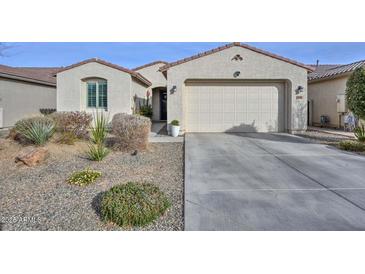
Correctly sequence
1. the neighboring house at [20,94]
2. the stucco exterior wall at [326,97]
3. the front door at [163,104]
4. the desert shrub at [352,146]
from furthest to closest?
the front door at [163,104], the neighboring house at [20,94], the stucco exterior wall at [326,97], the desert shrub at [352,146]

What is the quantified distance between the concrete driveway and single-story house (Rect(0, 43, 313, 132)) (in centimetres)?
468

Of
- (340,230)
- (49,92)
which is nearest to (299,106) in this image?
(340,230)

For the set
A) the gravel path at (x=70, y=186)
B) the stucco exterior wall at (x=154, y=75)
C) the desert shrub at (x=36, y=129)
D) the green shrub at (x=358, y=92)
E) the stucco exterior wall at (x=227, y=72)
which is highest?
the stucco exterior wall at (x=154, y=75)

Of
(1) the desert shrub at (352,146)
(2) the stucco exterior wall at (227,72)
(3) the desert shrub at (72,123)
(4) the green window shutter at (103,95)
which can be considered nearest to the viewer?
(1) the desert shrub at (352,146)

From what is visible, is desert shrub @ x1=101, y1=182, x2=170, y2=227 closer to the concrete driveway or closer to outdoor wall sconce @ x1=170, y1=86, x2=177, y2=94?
the concrete driveway

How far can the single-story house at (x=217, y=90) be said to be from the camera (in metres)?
12.7

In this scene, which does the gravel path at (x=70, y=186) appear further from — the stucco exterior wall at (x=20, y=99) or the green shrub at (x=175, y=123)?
the stucco exterior wall at (x=20, y=99)

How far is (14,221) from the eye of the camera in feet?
13.1

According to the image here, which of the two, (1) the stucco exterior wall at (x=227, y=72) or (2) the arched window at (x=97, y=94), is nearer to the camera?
(1) the stucco exterior wall at (x=227, y=72)

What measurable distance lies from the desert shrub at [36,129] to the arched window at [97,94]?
588cm

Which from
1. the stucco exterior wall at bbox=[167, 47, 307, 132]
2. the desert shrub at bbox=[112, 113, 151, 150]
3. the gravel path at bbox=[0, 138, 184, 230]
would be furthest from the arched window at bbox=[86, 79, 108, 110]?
the desert shrub at bbox=[112, 113, 151, 150]

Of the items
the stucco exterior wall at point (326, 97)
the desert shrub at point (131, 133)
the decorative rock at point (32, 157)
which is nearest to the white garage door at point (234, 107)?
the stucco exterior wall at point (326, 97)

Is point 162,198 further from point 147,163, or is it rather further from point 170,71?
point 170,71
